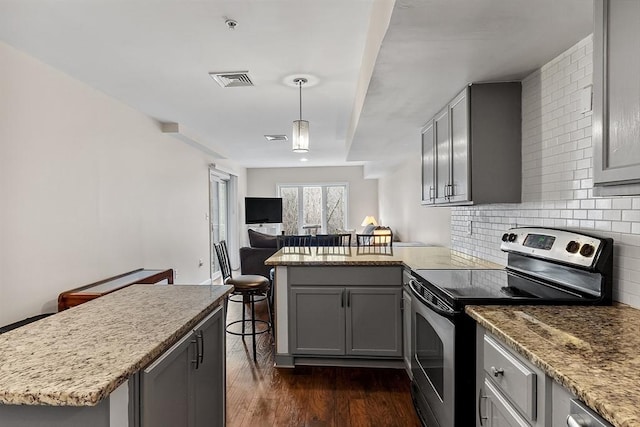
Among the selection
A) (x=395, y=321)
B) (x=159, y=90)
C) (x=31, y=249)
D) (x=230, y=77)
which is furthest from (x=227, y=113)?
(x=395, y=321)

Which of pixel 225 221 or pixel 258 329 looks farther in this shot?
pixel 225 221

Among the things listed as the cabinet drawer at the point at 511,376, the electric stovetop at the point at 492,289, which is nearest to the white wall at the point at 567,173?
the electric stovetop at the point at 492,289

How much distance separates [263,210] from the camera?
8625 millimetres

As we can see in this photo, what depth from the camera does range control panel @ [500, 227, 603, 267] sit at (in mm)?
1514

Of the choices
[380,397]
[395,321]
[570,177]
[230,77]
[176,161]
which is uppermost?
[230,77]

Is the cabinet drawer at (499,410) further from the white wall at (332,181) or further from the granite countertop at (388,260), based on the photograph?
the white wall at (332,181)

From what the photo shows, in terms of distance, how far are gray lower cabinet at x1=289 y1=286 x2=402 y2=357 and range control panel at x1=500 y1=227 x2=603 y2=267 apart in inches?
38.1

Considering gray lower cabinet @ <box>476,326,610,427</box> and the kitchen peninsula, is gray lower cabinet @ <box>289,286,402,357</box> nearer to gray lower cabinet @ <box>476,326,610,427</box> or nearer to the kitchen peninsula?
the kitchen peninsula

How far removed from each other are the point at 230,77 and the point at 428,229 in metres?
3.17

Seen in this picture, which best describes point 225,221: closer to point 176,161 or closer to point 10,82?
point 176,161

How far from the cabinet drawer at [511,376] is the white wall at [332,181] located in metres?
7.72

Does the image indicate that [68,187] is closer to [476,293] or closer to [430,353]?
[430,353]

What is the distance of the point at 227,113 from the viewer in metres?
3.93

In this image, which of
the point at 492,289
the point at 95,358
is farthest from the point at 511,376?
the point at 95,358
